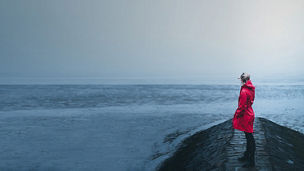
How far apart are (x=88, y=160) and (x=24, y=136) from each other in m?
4.51

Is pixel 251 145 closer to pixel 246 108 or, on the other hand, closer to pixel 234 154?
pixel 246 108

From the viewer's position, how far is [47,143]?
9805 millimetres

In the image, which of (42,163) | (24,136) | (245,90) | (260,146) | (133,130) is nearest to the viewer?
(245,90)

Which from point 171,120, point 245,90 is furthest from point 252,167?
point 171,120

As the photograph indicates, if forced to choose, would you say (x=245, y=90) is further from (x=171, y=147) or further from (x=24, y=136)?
(x=24, y=136)

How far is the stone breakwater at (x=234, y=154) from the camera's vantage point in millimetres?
5336

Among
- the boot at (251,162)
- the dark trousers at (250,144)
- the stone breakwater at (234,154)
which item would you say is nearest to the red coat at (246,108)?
the dark trousers at (250,144)

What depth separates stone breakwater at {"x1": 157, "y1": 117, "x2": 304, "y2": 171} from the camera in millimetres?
5336

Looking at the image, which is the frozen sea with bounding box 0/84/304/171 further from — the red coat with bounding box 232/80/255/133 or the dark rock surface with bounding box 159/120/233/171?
the red coat with bounding box 232/80/255/133

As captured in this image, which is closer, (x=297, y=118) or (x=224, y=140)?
(x=224, y=140)

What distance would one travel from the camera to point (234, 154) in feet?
19.1

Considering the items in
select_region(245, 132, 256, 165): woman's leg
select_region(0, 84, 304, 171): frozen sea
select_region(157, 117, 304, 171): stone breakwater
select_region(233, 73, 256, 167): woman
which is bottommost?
select_region(0, 84, 304, 171): frozen sea

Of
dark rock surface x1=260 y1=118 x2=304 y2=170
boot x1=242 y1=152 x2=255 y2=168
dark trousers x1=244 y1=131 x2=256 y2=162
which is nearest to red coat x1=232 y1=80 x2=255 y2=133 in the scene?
dark trousers x1=244 y1=131 x2=256 y2=162

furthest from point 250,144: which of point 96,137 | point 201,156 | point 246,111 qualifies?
point 96,137
